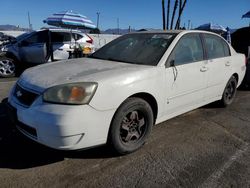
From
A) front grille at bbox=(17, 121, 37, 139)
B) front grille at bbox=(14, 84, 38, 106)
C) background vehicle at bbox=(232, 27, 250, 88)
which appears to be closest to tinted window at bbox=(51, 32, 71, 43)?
background vehicle at bbox=(232, 27, 250, 88)

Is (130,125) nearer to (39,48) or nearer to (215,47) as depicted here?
(215,47)

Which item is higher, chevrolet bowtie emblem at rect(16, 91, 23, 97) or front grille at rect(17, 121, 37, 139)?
chevrolet bowtie emblem at rect(16, 91, 23, 97)

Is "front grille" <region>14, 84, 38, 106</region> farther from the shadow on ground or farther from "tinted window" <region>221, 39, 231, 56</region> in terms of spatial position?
"tinted window" <region>221, 39, 231, 56</region>

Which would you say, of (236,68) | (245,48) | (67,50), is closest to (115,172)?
(236,68)

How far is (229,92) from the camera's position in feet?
17.5

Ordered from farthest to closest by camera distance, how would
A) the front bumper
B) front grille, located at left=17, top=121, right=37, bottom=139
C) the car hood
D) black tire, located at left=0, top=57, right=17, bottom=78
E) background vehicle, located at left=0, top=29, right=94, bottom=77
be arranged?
background vehicle, located at left=0, top=29, right=94, bottom=77, black tire, located at left=0, top=57, right=17, bottom=78, the car hood, front grille, located at left=17, top=121, right=37, bottom=139, the front bumper

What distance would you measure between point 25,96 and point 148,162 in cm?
154

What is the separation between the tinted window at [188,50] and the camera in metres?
3.76

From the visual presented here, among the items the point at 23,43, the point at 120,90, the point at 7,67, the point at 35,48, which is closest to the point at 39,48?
the point at 35,48

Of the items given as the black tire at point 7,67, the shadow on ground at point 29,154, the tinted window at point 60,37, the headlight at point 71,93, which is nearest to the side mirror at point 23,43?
the black tire at point 7,67

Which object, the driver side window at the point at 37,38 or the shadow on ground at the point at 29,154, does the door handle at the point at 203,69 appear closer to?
the shadow on ground at the point at 29,154

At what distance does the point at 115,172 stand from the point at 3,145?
5.05 feet

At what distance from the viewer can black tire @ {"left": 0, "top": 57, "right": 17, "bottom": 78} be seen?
869 centimetres

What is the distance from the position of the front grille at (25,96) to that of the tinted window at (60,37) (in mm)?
6823
